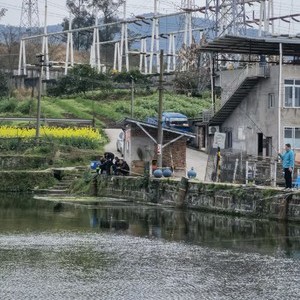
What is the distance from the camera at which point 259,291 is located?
16.0 m

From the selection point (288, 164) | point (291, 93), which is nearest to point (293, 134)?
point (291, 93)

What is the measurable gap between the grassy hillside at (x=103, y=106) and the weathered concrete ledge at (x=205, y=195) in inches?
899

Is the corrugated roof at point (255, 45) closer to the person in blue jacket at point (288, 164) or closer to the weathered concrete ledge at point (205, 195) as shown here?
the weathered concrete ledge at point (205, 195)

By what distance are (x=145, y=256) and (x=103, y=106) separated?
48.5 m

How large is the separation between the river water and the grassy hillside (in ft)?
108

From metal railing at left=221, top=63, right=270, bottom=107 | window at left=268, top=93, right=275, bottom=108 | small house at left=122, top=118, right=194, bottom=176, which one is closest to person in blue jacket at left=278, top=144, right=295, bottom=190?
window at left=268, top=93, right=275, bottom=108

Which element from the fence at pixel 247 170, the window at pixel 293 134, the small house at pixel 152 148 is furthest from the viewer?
the small house at pixel 152 148

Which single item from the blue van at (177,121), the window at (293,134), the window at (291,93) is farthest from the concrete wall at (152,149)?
the blue van at (177,121)

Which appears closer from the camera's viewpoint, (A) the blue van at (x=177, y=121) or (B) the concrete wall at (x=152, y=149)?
(B) the concrete wall at (x=152, y=149)

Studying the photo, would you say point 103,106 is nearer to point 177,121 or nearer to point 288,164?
point 177,121

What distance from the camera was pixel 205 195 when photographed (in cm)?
3231

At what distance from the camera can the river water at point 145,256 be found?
1602 centimetres

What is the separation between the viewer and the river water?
16.0m

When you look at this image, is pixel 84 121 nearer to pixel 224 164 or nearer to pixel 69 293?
pixel 224 164
